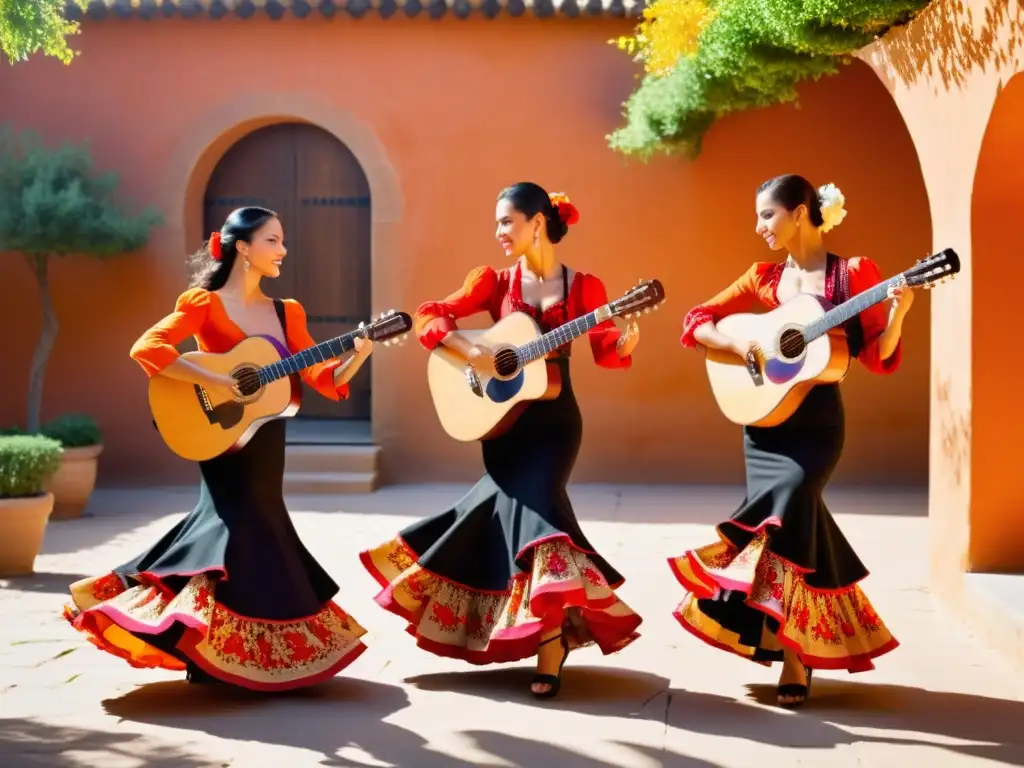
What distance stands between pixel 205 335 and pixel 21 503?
2.78 metres

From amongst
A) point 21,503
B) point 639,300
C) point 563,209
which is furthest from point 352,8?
point 639,300

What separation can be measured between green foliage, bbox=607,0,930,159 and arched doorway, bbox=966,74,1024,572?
94 centimetres

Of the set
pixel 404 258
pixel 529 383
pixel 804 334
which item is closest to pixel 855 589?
pixel 804 334

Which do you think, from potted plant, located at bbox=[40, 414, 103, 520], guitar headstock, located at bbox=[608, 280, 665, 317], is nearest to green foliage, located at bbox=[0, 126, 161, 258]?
potted plant, located at bbox=[40, 414, 103, 520]

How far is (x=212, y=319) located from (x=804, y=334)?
1.94m

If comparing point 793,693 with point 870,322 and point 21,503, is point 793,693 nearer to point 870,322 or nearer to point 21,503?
point 870,322

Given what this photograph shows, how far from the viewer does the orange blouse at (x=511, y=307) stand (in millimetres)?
5035

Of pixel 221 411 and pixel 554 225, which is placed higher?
pixel 554 225

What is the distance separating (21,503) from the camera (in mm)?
7195

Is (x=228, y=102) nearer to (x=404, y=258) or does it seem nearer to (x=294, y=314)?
(x=404, y=258)

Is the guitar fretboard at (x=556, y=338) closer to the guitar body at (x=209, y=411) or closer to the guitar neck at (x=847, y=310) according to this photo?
the guitar neck at (x=847, y=310)

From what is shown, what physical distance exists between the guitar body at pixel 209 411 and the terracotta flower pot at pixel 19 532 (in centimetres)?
271

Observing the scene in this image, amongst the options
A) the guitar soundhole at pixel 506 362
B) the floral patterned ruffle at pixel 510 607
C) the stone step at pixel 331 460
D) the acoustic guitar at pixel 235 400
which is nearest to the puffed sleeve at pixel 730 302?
the guitar soundhole at pixel 506 362

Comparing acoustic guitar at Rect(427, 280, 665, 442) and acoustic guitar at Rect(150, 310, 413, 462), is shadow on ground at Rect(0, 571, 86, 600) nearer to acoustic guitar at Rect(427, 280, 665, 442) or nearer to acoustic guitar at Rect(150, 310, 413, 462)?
acoustic guitar at Rect(150, 310, 413, 462)
